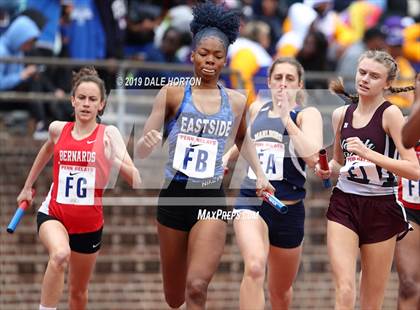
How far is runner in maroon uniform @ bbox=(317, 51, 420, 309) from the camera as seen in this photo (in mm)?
9195

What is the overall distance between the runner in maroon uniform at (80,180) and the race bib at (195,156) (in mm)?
519

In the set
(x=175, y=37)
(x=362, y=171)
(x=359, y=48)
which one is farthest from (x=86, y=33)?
(x=362, y=171)

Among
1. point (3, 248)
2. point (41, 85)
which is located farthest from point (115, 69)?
point (3, 248)

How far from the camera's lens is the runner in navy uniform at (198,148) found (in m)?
9.29

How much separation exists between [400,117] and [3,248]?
246 inches

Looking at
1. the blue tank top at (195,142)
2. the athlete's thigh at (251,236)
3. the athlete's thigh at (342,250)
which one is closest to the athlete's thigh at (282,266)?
the athlete's thigh at (251,236)

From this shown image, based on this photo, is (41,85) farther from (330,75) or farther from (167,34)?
(330,75)

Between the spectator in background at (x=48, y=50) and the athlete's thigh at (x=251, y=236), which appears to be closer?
the athlete's thigh at (x=251, y=236)

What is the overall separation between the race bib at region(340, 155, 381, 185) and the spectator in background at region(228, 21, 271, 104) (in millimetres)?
5534

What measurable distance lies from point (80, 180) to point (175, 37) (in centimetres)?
629

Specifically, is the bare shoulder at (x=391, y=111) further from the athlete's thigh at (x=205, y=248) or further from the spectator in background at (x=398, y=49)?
the spectator in background at (x=398, y=49)

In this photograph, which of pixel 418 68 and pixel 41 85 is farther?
pixel 418 68

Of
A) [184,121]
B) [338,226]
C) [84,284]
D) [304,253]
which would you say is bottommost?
[304,253]

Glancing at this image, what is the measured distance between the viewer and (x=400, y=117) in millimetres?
9172
